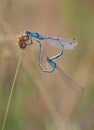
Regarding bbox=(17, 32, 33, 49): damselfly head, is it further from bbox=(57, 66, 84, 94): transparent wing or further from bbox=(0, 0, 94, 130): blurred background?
bbox=(0, 0, 94, 130): blurred background

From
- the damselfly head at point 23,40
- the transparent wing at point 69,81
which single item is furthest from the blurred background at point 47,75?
the damselfly head at point 23,40

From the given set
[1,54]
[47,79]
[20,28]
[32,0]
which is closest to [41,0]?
[32,0]

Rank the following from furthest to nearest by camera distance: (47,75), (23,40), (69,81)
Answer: (47,75) → (69,81) → (23,40)

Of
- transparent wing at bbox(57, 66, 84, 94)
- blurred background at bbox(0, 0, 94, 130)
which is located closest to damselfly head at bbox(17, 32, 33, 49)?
transparent wing at bbox(57, 66, 84, 94)

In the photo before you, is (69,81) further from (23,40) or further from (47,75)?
(47,75)

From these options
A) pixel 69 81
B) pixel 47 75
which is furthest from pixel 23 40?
pixel 47 75

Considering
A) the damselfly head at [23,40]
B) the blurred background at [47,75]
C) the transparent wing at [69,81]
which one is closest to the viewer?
the damselfly head at [23,40]

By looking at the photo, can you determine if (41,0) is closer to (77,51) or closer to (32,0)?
(32,0)

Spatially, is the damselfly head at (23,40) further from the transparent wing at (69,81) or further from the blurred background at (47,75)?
the blurred background at (47,75)
